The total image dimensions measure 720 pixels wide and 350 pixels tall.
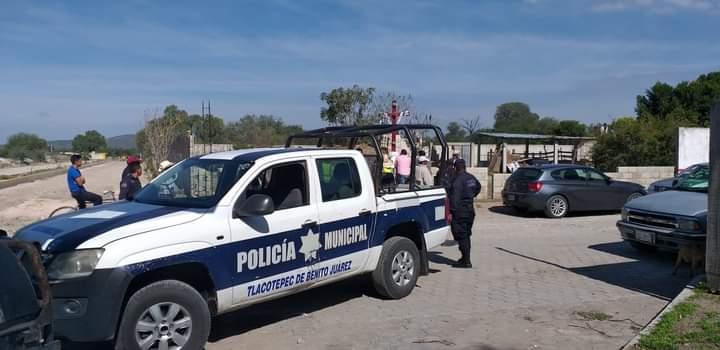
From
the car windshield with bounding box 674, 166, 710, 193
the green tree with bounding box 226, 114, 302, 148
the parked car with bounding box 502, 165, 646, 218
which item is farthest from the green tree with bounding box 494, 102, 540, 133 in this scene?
the car windshield with bounding box 674, 166, 710, 193

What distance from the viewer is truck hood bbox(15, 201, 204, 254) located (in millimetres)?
4695

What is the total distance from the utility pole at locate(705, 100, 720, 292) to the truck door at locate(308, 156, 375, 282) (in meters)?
3.73

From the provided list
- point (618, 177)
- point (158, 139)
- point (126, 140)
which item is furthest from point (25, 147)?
point (618, 177)

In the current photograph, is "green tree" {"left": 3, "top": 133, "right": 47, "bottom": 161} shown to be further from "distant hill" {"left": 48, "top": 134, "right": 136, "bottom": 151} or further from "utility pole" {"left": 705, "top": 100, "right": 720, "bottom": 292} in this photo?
"utility pole" {"left": 705, "top": 100, "right": 720, "bottom": 292}

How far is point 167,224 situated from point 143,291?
56 centimetres

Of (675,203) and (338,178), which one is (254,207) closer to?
(338,178)

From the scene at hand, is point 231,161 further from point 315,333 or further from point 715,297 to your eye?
point 715,297

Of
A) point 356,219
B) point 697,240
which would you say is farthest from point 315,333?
point 697,240

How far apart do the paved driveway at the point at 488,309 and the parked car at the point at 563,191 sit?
4.78 metres

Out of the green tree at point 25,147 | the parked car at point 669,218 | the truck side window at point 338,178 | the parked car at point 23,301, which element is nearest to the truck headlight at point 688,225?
the parked car at point 669,218

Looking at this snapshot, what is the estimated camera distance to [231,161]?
6.07 metres

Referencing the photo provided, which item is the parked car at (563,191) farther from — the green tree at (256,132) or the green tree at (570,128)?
the green tree at (570,128)

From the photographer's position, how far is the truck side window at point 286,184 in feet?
19.9

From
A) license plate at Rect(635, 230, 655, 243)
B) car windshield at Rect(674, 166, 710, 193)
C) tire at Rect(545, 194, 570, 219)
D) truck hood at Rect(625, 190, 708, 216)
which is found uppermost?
car windshield at Rect(674, 166, 710, 193)
